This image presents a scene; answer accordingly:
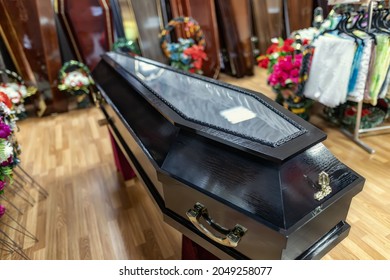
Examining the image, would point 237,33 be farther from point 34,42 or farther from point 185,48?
point 34,42

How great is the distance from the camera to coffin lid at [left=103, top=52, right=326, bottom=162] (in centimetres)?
74

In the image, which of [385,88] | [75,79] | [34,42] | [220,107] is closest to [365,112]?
[385,88]

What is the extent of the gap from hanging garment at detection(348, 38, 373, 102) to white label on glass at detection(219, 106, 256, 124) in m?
1.52

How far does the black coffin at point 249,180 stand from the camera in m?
0.68

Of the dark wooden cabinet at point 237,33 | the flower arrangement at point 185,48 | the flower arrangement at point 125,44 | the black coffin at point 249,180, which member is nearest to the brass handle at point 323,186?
the black coffin at point 249,180

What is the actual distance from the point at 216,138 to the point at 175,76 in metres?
0.86

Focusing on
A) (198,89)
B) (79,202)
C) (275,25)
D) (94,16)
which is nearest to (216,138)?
(198,89)

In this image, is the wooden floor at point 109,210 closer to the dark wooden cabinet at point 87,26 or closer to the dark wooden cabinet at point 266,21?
the dark wooden cabinet at point 266,21

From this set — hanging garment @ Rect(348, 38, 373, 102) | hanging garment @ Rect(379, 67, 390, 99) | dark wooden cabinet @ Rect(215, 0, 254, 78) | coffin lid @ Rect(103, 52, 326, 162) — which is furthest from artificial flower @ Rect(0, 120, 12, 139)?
dark wooden cabinet @ Rect(215, 0, 254, 78)

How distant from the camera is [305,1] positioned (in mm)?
2756

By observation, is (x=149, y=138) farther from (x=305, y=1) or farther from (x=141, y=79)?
(x=305, y=1)

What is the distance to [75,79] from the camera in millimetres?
3770

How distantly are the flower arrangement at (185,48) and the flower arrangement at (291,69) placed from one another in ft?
4.44

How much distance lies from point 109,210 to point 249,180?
159cm
